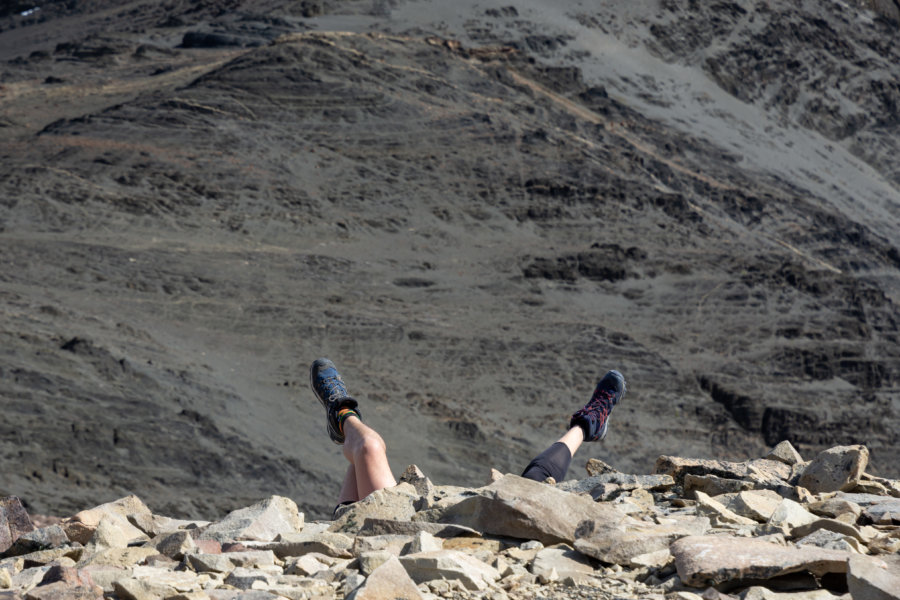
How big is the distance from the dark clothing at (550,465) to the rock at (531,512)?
888 millimetres

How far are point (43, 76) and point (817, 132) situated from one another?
104ft

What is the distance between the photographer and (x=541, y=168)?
3050 centimetres

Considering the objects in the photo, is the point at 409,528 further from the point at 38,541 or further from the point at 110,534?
the point at 38,541

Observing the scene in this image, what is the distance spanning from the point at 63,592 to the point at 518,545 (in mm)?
1200

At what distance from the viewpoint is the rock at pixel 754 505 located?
309 cm

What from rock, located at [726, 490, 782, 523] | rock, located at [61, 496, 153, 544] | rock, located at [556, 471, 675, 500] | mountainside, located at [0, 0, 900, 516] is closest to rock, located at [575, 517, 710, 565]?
rock, located at [726, 490, 782, 523]

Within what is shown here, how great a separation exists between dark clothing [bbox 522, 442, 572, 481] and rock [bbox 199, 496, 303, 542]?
913 mm

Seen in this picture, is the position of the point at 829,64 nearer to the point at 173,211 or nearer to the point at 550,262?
the point at 550,262

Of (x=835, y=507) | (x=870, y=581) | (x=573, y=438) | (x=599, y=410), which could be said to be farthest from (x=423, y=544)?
(x=599, y=410)

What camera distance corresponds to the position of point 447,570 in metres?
2.44

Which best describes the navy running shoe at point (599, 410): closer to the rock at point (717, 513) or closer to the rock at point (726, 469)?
the rock at point (726, 469)

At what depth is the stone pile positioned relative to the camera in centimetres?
235

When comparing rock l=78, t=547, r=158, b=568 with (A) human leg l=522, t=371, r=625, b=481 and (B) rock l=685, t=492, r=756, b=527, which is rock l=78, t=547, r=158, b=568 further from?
(B) rock l=685, t=492, r=756, b=527

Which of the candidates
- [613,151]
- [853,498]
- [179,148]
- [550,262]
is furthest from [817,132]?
[853,498]
